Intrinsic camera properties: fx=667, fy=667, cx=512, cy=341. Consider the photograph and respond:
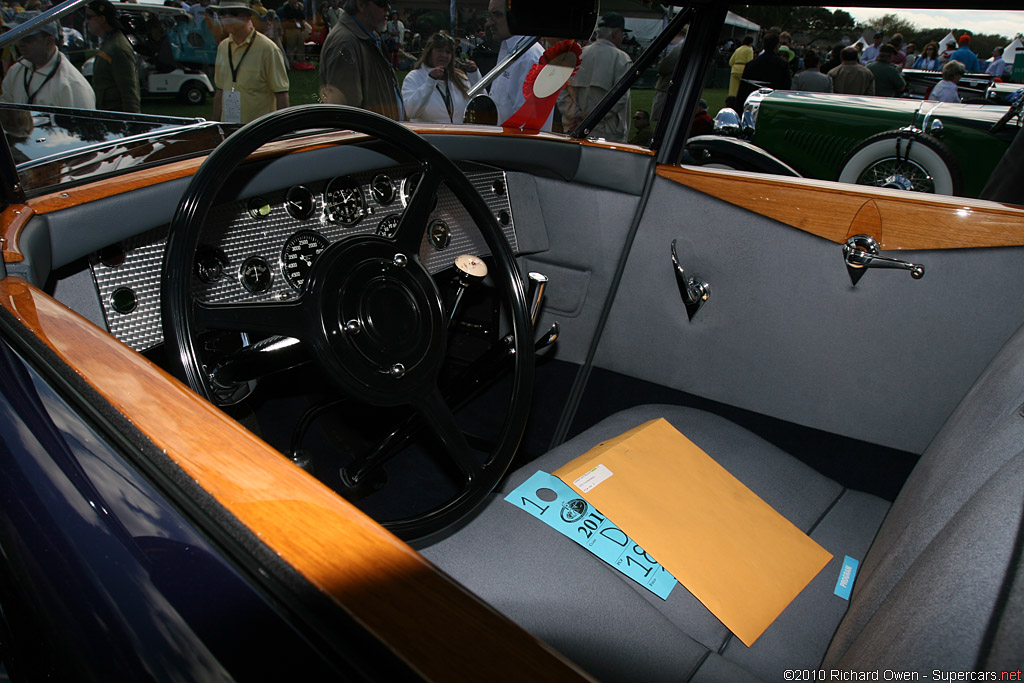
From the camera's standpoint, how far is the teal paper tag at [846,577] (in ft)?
3.92

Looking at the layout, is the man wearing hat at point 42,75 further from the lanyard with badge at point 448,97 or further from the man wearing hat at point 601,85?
the man wearing hat at point 601,85

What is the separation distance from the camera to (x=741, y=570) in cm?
117

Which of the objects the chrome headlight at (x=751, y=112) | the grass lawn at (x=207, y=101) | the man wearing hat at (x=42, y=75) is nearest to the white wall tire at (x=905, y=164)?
the chrome headlight at (x=751, y=112)

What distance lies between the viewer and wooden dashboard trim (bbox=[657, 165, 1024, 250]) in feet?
4.92

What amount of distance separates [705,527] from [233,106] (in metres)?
1.36

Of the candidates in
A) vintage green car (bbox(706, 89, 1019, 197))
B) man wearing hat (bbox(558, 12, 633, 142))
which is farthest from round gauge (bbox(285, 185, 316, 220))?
vintage green car (bbox(706, 89, 1019, 197))

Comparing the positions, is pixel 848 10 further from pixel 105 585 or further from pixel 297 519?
pixel 105 585

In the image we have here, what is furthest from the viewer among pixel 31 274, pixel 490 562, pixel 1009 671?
pixel 490 562

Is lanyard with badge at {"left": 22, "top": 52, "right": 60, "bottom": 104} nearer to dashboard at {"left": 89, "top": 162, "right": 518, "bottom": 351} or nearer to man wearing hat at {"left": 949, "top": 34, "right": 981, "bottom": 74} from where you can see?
dashboard at {"left": 89, "top": 162, "right": 518, "bottom": 351}

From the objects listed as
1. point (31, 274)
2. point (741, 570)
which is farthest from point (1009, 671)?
point (31, 274)

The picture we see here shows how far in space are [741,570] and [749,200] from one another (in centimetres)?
97

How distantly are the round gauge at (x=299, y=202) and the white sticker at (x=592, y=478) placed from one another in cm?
84

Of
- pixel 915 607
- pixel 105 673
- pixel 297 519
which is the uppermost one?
pixel 297 519

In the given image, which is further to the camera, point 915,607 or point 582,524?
point 582,524
